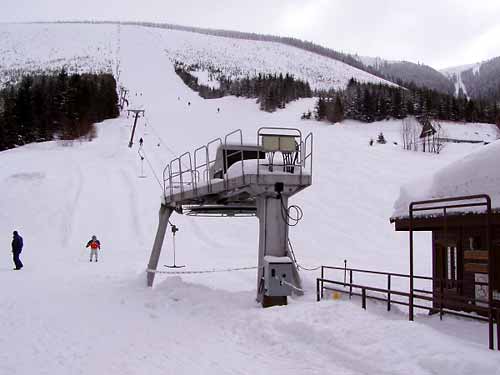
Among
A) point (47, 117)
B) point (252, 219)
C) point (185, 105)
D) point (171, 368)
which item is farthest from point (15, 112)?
point (171, 368)

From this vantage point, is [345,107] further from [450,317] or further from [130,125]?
[450,317]

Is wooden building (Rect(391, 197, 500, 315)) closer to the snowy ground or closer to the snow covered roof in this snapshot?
the snow covered roof

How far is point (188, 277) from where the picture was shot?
59.8ft

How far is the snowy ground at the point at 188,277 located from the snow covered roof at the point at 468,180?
2.28 m

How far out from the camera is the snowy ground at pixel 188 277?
795cm

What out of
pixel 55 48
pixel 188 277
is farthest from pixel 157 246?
pixel 55 48

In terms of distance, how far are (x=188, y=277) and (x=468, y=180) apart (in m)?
11.3

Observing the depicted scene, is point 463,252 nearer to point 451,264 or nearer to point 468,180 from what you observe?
point 451,264

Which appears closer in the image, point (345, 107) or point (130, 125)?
point (130, 125)

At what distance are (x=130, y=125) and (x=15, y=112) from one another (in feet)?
37.3

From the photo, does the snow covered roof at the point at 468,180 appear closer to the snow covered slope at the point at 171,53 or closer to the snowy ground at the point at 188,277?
the snowy ground at the point at 188,277

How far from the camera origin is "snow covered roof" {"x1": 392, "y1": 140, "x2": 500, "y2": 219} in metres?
8.60

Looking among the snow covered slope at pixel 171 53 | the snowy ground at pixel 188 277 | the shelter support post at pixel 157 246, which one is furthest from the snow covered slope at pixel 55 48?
the shelter support post at pixel 157 246

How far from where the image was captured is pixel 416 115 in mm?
72000
